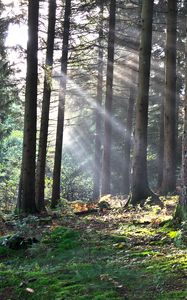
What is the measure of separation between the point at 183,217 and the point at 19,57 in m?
9.27

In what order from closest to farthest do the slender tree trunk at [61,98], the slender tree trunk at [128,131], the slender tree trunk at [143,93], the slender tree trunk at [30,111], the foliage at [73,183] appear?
1. the slender tree trunk at [30,111]
2. the slender tree trunk at [143,93]
3. the slender tree trunk at [61,98]
4. the foliage at [73,183]
5. the slender tree trunk at [128,131]

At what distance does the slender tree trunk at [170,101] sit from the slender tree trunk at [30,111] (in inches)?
222

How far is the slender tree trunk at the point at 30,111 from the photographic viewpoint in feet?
44.3

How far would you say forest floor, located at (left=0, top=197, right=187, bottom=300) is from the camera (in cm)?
476

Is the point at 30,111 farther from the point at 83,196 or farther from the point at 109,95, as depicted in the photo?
the point at 83,196

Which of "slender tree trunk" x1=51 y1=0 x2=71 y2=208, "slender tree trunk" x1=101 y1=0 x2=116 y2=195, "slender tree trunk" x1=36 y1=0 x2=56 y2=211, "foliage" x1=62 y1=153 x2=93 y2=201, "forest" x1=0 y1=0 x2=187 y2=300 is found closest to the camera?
"forest" x1=0 y1=0 x2=187 y2=300

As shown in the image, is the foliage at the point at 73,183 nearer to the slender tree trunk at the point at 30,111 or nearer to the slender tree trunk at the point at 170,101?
the slender tree trunk at the point at 170,101

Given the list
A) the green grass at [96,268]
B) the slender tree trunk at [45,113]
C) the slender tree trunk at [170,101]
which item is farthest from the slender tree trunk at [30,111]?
the slender tree trunk at [170,101]

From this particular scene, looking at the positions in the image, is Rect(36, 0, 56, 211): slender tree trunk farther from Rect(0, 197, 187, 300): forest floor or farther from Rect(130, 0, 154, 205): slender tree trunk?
Rect(0, 197, 187, 300): forest floor

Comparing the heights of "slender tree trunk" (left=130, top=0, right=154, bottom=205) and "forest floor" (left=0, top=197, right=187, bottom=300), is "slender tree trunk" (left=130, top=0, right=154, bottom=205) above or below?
above

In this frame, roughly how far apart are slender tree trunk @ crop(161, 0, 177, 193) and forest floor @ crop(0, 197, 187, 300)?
304 inches

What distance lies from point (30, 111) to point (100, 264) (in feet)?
27.4

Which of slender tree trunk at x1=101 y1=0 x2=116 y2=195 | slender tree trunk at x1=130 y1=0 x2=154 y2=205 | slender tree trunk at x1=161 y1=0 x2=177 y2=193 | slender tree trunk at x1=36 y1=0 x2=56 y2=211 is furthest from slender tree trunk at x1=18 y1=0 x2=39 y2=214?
slender tree trunk at x1=101 y1=0 x2=116 y2=195

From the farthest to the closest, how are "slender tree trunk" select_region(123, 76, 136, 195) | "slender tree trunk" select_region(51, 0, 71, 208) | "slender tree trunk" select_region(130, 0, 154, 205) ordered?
"slender tree trunk" select_region(123, 76, 136, 195), "slender tree trunk" select_region(51, 0, 71, 208), "slender tree trunk" select_region(130, 0, 154, 205)
